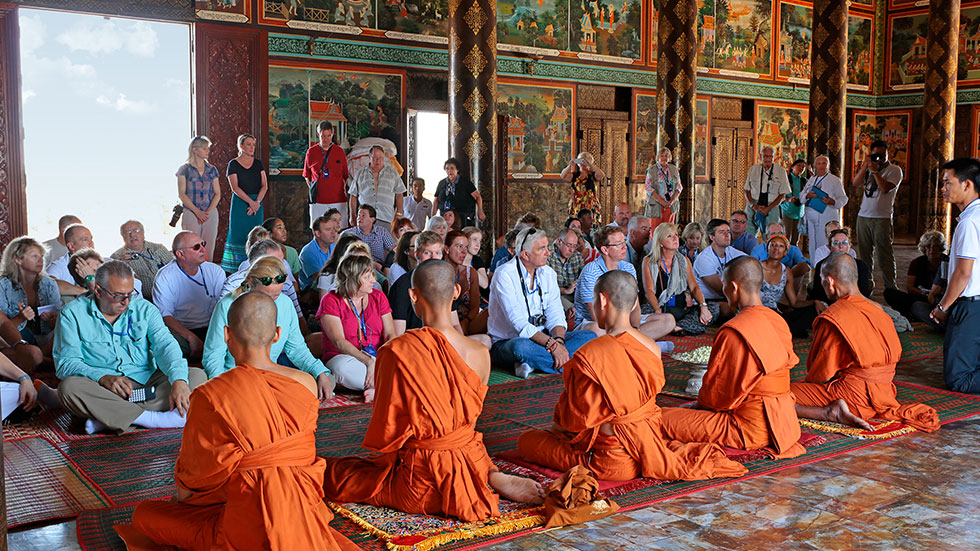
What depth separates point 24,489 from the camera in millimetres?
4387

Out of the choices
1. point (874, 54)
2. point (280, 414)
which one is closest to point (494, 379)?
point (280, 414)

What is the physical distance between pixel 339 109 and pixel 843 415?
33.9 ft

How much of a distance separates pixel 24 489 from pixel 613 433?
9.64 ft

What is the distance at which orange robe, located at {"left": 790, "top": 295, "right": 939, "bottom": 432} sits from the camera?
214 inches

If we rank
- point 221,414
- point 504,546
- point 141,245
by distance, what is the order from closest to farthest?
Answer: point 221,414
point 504,546
point 141,245

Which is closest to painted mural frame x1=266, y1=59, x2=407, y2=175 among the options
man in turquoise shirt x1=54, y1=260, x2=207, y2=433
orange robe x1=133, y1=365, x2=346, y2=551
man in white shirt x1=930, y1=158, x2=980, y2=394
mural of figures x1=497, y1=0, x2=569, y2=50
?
mural of figures x1=497, y1=0, x2=569, y2=50

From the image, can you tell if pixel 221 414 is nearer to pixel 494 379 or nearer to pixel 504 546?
pixel 504 546

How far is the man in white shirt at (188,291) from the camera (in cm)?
691

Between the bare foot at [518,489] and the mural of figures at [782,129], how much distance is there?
17.5 m

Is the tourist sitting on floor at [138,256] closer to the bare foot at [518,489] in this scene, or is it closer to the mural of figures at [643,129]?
the bare foot at [518,489]

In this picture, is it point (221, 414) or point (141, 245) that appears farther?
point (141, 245)

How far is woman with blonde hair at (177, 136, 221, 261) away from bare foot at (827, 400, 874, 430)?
6.93 meters

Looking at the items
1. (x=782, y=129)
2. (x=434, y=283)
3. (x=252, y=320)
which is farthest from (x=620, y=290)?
(x=782, y=129)

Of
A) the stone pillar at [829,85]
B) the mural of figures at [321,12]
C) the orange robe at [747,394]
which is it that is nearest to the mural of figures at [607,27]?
the stone pillar at [829,85]
